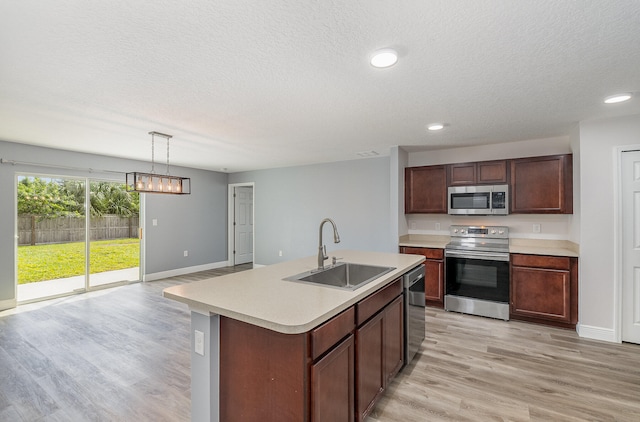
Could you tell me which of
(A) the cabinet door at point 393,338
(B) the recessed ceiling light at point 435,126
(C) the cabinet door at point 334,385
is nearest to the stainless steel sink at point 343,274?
(A) the cabinet door at point 393,338

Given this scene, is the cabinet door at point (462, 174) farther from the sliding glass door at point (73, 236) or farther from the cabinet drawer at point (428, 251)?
the sliding glass door at point (73, 236)

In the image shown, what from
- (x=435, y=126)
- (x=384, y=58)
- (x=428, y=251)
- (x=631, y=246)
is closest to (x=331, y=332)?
(x=384, y=58)

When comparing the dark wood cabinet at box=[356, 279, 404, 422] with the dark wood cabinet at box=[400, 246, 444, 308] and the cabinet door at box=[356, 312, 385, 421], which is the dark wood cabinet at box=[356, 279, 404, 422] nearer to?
the cabinet door at box=[356, 312, 385, 421]

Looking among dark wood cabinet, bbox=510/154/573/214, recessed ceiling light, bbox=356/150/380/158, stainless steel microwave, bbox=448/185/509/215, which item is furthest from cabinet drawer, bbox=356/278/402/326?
recessed ceiling light, bbox=356/150/380/158

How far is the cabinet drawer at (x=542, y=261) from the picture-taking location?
10.9ft

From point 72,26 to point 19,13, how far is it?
0.66ft

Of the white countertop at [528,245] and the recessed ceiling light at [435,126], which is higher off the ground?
the recessed ceiling light at [435,126]

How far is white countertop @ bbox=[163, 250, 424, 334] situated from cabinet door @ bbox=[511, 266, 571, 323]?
2.23m

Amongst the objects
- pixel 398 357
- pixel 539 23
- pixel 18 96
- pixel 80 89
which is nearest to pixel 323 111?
pixel 539 23

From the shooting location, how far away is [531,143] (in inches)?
158

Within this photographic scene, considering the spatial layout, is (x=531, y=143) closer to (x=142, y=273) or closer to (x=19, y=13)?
(x=19, y=13)

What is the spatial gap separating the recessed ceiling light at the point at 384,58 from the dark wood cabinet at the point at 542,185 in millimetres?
2901

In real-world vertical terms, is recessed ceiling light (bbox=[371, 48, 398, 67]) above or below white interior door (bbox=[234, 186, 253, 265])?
above

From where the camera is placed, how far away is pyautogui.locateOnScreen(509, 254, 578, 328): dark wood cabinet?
10.8 ft
